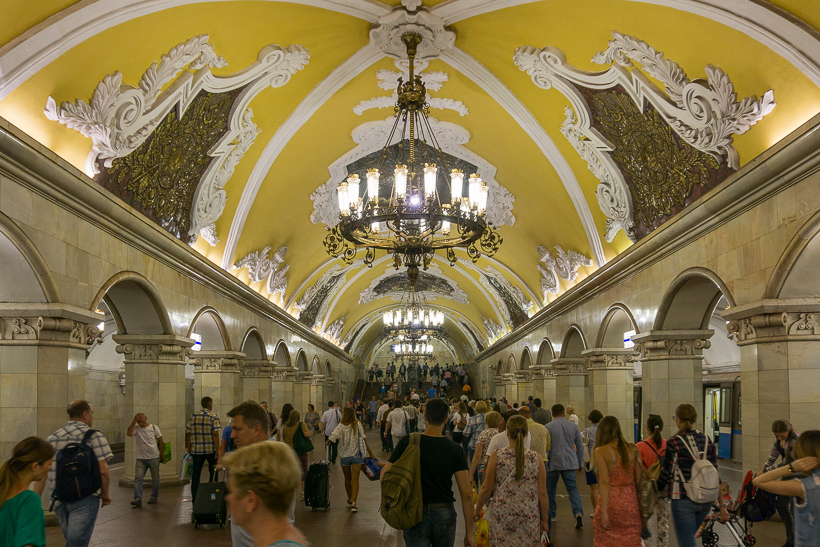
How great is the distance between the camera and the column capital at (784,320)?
23.6 ft

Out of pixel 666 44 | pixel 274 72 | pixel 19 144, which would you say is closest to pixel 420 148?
pixel 274 72

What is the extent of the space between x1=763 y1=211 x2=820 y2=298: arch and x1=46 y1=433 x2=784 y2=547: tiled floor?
2574mm

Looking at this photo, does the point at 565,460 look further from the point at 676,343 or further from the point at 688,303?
the point at 688,303

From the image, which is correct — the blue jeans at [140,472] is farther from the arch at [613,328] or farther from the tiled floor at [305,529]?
the arch at [613,328]

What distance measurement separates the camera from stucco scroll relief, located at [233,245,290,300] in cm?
1533

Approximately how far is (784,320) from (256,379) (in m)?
13.9

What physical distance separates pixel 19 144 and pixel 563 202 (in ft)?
32.0

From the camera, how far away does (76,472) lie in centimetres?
510

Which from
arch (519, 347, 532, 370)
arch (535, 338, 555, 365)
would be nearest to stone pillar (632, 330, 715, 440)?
arch (535, 338, 555, 365)

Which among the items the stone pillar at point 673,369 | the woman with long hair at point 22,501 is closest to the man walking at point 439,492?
the woman with long hair at point 22,501

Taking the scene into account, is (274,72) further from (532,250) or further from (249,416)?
(532,250)

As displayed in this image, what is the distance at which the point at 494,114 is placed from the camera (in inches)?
484

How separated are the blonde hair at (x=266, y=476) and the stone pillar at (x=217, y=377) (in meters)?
13.0

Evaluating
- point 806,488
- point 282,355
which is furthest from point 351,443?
point 282,355
